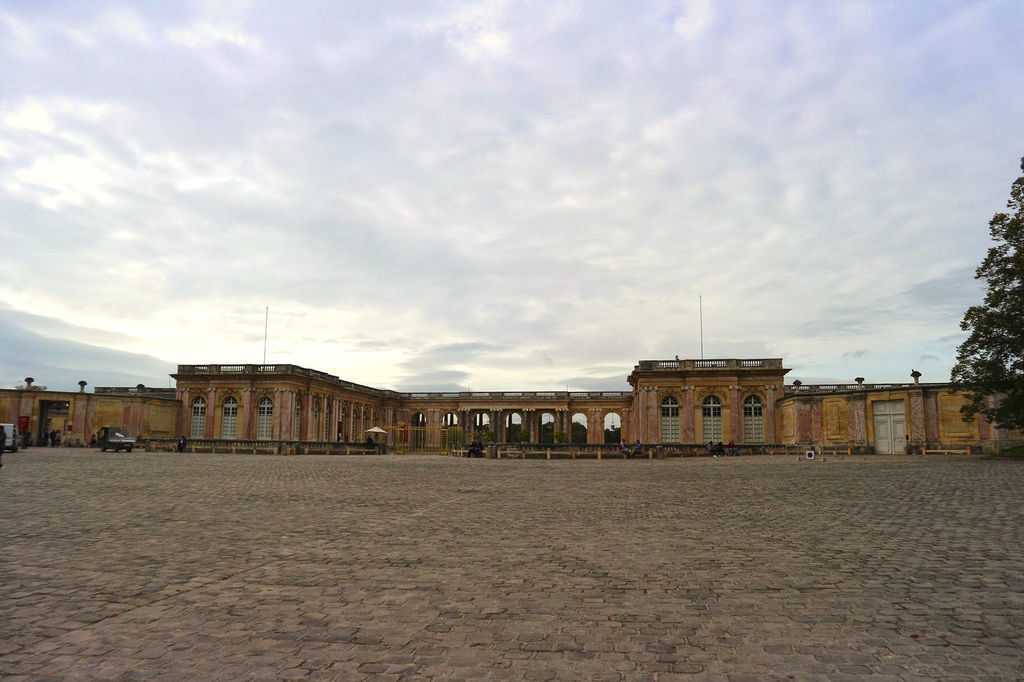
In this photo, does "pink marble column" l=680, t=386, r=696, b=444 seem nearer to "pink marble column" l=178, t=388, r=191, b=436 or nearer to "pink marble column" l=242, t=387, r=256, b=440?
"pink marble column" l=242, t=387, r=256, b=440

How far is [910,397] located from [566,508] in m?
30.7

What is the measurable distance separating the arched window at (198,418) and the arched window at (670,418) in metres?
36.5

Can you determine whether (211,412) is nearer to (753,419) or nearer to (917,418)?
(753,419)

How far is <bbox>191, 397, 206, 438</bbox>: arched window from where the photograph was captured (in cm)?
5362

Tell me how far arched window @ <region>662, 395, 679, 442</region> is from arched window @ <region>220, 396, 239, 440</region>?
33606 mm

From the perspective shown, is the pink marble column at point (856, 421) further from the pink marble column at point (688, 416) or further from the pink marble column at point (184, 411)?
the pink marble column at point (184, 411)

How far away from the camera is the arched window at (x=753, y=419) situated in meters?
49.9

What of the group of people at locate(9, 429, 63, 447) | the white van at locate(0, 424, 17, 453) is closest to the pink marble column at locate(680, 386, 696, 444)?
the white van at locate(0, 424, 17, 453)

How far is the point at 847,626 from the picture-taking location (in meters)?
4.68

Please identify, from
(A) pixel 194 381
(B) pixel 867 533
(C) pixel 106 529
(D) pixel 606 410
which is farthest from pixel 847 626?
(D) pixel 606 410

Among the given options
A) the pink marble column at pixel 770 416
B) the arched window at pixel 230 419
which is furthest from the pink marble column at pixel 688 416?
the arched window at pixel 230 419

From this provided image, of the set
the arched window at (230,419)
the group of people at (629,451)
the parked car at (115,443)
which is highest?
the arched window at (230,419)

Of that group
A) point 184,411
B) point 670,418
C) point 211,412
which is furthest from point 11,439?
point 670,418

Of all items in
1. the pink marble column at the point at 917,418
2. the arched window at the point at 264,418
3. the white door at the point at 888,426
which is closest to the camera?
the pink marble column at the point at 917,418
